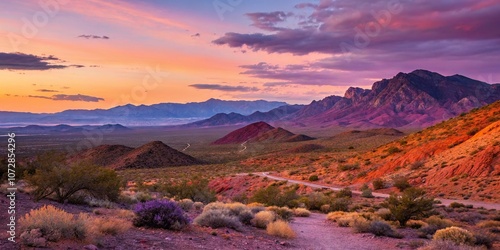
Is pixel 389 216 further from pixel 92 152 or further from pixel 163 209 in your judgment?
pixel 92 152

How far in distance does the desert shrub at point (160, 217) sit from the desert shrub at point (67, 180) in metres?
5.55

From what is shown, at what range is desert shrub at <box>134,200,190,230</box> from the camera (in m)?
12.0

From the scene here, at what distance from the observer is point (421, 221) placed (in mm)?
17375

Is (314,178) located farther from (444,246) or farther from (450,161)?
(444,246)

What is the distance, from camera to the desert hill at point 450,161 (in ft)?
100

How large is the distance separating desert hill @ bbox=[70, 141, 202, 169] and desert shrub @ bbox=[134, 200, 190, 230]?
207 ft

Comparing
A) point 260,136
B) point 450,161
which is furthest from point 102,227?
point 260,136

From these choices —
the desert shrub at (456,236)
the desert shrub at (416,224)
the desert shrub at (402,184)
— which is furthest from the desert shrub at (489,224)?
the desert shrub at (402,184)

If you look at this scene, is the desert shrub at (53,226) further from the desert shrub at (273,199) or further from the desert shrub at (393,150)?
the desert shrub at (393,150)

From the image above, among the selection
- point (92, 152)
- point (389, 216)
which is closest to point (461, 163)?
point (389, 216)

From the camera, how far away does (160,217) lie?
39.2ft

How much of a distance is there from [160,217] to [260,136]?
146088 mm

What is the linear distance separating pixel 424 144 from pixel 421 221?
30502 millimetres

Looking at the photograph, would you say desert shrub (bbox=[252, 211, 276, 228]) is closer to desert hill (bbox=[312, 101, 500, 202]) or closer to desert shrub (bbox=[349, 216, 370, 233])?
desert shrub (bbox=[349, 216, 370, 233])
